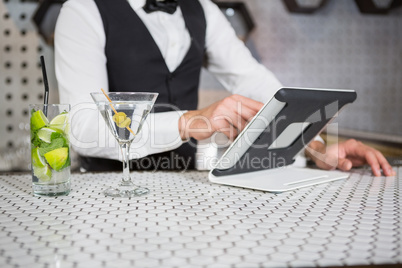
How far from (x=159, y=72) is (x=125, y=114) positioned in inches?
30.9

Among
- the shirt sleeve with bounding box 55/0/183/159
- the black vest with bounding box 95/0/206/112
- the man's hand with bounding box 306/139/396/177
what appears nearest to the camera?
the man's hand with bounding box 306/139/396/177

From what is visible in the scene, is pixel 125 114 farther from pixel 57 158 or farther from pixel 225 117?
pixel 225 117

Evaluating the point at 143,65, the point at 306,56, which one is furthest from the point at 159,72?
the point at 306,56

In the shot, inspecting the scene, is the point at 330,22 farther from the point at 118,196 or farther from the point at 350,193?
the point at 118,196

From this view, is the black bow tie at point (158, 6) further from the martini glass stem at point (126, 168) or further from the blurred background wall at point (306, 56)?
the blurred background wall at point (306, 56)

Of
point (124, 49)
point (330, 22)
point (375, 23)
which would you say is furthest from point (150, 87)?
point (375, 23)

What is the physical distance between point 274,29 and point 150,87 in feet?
6.06

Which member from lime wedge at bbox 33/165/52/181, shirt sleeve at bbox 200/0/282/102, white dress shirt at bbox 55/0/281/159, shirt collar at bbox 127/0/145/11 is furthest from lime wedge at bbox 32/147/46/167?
shirt sleeve at bbox 200/0/282/102

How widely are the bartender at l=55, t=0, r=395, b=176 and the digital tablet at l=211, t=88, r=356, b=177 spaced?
8 cm

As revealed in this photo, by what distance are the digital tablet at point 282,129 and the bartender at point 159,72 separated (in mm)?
84

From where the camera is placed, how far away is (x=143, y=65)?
162 cm

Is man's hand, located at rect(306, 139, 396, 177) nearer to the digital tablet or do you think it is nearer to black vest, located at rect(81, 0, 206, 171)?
the digital tablet

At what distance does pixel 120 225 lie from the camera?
0.66 meters

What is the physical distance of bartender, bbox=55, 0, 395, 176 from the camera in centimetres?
123
